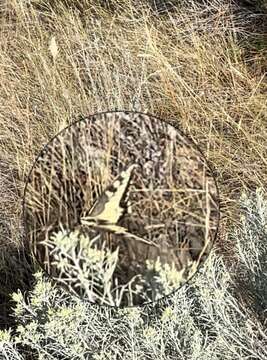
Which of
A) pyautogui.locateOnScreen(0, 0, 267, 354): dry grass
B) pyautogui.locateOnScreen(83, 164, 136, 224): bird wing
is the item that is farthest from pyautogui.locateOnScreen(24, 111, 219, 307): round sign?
pyautogui.locateOnScreen(0, 0, 267, 354): dry grass

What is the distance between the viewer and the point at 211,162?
247 cm

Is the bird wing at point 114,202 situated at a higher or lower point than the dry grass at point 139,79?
lower

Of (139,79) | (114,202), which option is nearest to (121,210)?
(114,202)

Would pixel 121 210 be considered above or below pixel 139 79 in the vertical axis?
below

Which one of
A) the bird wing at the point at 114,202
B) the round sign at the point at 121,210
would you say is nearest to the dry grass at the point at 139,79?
the round sign at the point at 121,210

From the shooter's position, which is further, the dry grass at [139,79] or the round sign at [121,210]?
the dry grass at [139,79]

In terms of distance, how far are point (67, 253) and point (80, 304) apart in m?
0.12

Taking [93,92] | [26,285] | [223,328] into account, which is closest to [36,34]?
[93,92]

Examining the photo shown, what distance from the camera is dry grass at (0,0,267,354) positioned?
2500mm

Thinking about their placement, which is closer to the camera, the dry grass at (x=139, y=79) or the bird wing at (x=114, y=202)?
the bird wing at (x=114, y=202)

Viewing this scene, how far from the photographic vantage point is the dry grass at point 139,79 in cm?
250

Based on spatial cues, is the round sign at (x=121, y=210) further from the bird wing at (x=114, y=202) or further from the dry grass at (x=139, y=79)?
the dry grass at (x=139, y=79)

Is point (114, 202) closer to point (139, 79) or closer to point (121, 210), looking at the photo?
point (121, 210)

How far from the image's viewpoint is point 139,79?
107 inches
